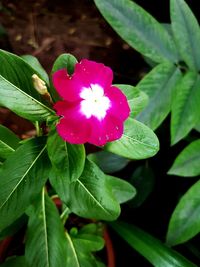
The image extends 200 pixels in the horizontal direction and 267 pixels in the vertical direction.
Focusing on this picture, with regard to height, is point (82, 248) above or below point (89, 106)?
below

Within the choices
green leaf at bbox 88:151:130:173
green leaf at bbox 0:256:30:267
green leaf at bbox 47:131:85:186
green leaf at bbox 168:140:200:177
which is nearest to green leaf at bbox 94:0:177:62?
green leaf at bbox 168:140:200:177

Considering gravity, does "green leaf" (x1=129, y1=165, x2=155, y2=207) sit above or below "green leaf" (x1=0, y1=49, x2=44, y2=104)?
below

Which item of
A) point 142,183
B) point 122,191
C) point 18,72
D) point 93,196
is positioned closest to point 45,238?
point 93,196

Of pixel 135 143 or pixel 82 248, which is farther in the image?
pixel 82 248

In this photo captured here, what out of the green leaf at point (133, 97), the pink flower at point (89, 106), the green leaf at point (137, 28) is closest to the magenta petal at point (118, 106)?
the pink flower at point (89, 106)

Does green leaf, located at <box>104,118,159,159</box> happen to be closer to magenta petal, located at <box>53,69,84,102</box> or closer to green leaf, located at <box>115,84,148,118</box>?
green leaf, located at <box>115,84,148,118</box>

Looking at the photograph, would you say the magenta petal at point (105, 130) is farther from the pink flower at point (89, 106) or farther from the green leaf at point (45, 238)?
the green leaf at point (45, 238)

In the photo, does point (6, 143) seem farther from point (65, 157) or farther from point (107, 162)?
point (107, 162)
